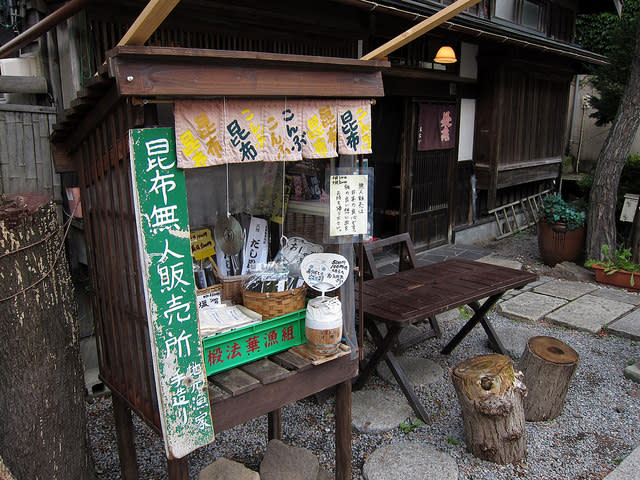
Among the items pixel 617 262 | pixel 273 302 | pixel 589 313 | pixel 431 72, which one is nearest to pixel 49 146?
pixel 273 302

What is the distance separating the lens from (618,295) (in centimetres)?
829

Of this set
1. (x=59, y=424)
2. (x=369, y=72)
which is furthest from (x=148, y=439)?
(x=369, y=72)

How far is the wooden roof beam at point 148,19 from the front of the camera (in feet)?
6.80

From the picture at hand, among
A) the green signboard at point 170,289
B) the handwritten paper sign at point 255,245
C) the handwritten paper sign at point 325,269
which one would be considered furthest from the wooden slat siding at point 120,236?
the handwritten paper sign at point 325,269

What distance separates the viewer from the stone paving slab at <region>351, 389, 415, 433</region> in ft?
15.2

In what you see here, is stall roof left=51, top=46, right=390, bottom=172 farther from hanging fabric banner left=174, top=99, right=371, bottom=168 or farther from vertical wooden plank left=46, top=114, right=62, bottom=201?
vertical wooden plank left=46, top=114, right=62, bottom=201

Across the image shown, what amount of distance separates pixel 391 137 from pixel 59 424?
7.38 meters

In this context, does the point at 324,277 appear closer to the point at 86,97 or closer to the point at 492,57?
the point at 86,97

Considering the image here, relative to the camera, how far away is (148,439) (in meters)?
4.51

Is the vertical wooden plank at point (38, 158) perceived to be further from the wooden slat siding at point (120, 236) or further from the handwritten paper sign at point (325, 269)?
the handwritten paper sign at point (325, 269)

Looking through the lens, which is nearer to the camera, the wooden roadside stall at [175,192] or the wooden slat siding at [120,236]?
the wooden roadside stall at [175,192]

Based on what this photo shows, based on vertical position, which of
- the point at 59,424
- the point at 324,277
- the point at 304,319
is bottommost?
the point at 59,424

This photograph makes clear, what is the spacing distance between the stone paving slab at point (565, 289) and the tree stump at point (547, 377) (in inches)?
147

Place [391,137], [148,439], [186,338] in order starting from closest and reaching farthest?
[186,338] → [148,439] → [391,137]
